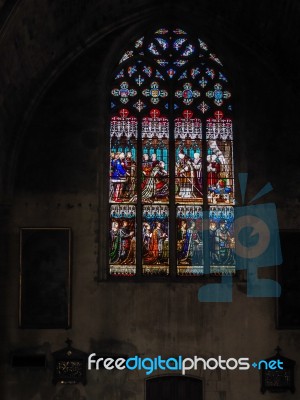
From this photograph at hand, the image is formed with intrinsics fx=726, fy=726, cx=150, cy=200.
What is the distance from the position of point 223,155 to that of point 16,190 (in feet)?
11.6

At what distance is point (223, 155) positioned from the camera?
12.4 meters

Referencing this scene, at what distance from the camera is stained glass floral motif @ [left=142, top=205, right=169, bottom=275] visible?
39.4ft

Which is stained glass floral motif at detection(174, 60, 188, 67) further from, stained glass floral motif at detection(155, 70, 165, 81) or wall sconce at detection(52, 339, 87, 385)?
wall sconce at detection(52, 339, 87, 385)

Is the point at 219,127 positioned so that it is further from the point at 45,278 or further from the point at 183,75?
the point at 45,278

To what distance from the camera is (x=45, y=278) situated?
1171 cm

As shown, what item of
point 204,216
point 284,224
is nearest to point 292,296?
point 284,224

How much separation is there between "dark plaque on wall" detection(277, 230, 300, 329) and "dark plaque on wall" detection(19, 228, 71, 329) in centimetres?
344

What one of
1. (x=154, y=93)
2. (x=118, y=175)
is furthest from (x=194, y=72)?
(x=118, y=175)

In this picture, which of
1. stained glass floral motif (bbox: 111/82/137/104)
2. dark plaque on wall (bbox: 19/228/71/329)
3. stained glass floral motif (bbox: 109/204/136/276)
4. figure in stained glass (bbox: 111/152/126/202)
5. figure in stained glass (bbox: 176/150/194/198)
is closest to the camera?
dark plaque on wall (bbox: 19/228/71/329)

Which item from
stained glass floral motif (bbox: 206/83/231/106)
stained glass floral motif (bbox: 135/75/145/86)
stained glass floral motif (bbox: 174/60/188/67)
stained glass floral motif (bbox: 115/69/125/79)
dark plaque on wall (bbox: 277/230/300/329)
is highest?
stained glass floral motif (bbox: 174/60/188/67)

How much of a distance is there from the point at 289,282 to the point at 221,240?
1304mm

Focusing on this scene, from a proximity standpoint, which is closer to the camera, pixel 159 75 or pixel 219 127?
pixel 219 127

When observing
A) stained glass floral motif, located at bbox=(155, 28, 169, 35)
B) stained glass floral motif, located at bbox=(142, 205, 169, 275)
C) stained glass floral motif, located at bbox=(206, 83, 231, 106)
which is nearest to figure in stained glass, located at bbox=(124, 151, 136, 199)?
stained glass floral motif, located at bbox=(142, 205, 169, 275)

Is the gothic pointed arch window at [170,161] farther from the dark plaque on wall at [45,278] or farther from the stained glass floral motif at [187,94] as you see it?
the dark plaque on wall at [45,278]
